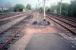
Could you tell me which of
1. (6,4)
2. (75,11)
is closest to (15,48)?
(75,11)

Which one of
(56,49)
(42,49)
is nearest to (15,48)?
(42,49)

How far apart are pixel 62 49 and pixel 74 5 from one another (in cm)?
5230

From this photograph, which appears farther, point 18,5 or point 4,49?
point 18,5

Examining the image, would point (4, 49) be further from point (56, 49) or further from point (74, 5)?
point (74, 5)

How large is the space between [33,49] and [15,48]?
1.35m

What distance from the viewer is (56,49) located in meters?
11.7

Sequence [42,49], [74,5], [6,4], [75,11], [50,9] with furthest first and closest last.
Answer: [6,4], [50,9], [74,5], [75,11], [42,49]

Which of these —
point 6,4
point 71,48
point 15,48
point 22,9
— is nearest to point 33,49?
point 15,48

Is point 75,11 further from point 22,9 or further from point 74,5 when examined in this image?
point 22,9

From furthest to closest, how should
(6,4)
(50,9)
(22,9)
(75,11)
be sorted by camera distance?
(6,4)
(22,9)
(50,9)
(75,11)

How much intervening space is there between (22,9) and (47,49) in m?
128

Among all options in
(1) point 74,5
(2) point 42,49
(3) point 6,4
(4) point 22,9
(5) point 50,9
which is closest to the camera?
(2) point 42,49

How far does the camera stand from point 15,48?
12117mm

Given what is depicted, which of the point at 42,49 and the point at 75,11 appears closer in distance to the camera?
the point at 42,49
